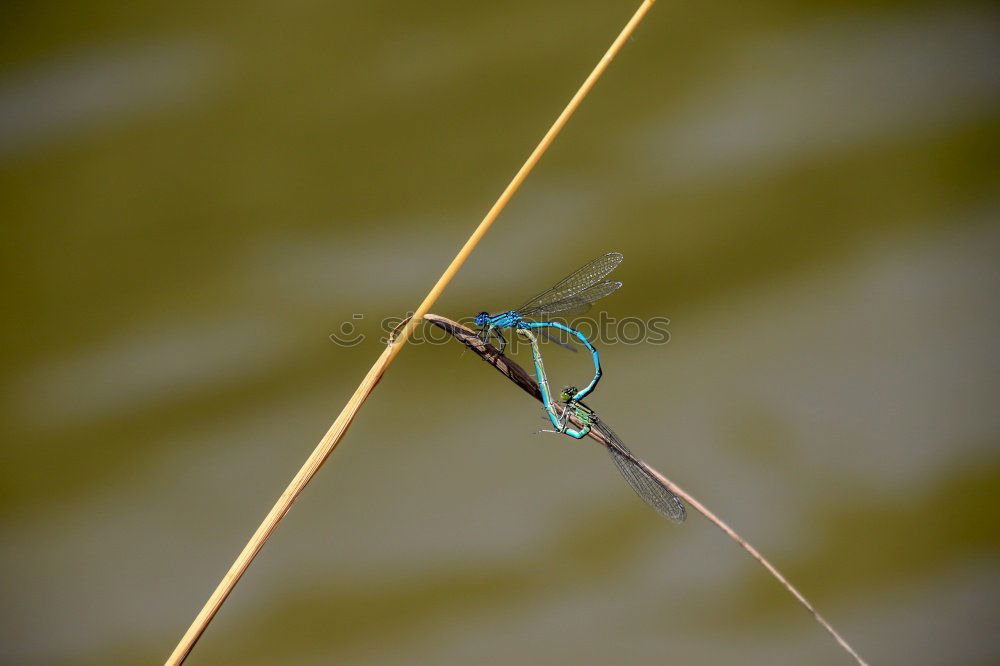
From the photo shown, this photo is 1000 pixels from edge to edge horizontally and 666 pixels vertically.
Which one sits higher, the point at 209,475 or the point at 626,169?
the point at 626,169

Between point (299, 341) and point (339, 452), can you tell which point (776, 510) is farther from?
point (299, 341)

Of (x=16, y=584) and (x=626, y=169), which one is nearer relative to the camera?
(x=16, y=584)

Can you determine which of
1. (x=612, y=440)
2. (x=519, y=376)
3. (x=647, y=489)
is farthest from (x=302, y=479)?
(x=647, y=489)

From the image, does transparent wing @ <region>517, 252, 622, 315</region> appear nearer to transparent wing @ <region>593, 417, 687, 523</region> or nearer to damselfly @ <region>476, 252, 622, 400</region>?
damselfly @ <region>476, 252, 622, 400</region>

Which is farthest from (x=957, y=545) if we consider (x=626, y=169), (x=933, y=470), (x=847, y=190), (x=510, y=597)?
(x=626, y=169)

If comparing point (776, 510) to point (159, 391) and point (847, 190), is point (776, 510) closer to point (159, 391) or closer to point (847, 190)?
point (847, 190)

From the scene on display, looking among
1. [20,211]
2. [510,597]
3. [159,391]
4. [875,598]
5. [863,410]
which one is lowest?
[875,598]

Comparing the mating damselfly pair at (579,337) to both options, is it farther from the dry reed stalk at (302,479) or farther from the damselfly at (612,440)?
the dry reed stalk at (302,479)

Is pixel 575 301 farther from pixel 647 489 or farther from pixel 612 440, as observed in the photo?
pixel 647 489
